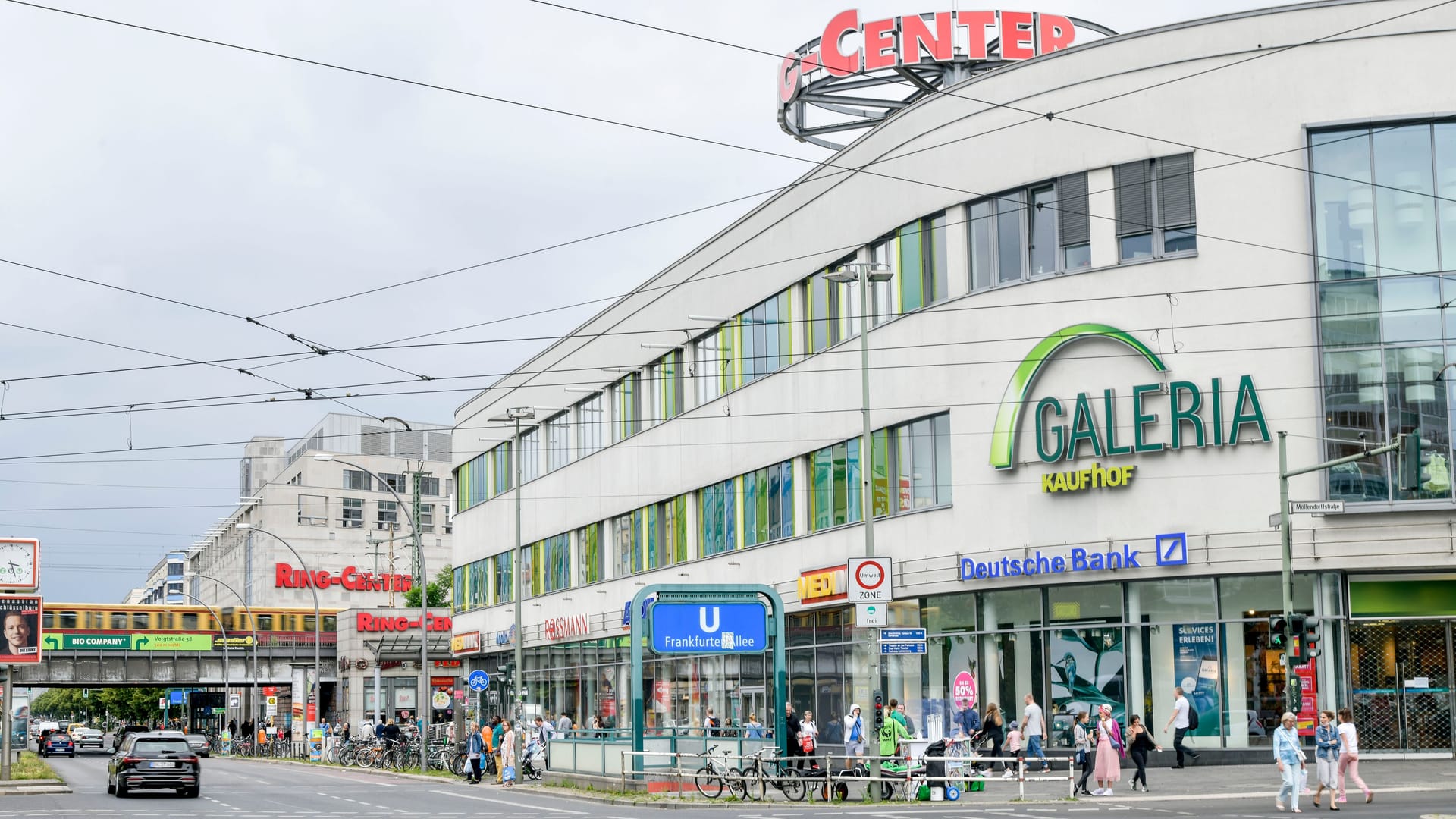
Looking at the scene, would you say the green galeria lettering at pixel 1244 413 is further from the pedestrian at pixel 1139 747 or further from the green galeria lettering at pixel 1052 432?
the pedestrian at pixel 1139 747

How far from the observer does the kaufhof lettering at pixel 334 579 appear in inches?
4970

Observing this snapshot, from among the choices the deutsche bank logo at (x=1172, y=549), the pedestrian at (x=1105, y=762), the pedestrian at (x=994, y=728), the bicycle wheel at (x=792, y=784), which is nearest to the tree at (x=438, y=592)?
the pedestrian at (x=994, y=728)

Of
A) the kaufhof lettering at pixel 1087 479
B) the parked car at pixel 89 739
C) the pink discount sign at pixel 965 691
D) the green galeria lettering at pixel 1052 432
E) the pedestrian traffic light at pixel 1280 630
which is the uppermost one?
the green galeria lettering at pixel 1052 432

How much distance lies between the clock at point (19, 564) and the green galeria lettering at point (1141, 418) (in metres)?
29.3

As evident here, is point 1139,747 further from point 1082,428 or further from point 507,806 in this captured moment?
point 507,806

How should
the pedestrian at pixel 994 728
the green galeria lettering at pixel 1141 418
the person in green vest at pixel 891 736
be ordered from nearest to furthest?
the person in green vest at pixel 891 736
the pedestrian at pixel 994 728
the green galeria lettering at pixel 1141 418

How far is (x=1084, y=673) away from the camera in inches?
1399

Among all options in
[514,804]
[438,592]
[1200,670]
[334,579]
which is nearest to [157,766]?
[514,804]

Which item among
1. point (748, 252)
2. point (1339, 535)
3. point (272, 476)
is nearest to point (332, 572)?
point (272, 476)

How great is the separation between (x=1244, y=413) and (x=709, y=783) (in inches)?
505

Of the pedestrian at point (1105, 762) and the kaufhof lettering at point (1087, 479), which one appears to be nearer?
the pedestrian at point (1105, 762)

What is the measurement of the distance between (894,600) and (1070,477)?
651cm

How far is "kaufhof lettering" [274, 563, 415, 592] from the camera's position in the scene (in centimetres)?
12625

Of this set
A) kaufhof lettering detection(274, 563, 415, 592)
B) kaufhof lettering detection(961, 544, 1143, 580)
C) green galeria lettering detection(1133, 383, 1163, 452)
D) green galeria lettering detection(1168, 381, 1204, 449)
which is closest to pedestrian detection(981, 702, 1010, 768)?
kaufhof lettering detection(961, 544, 1143, 580)
